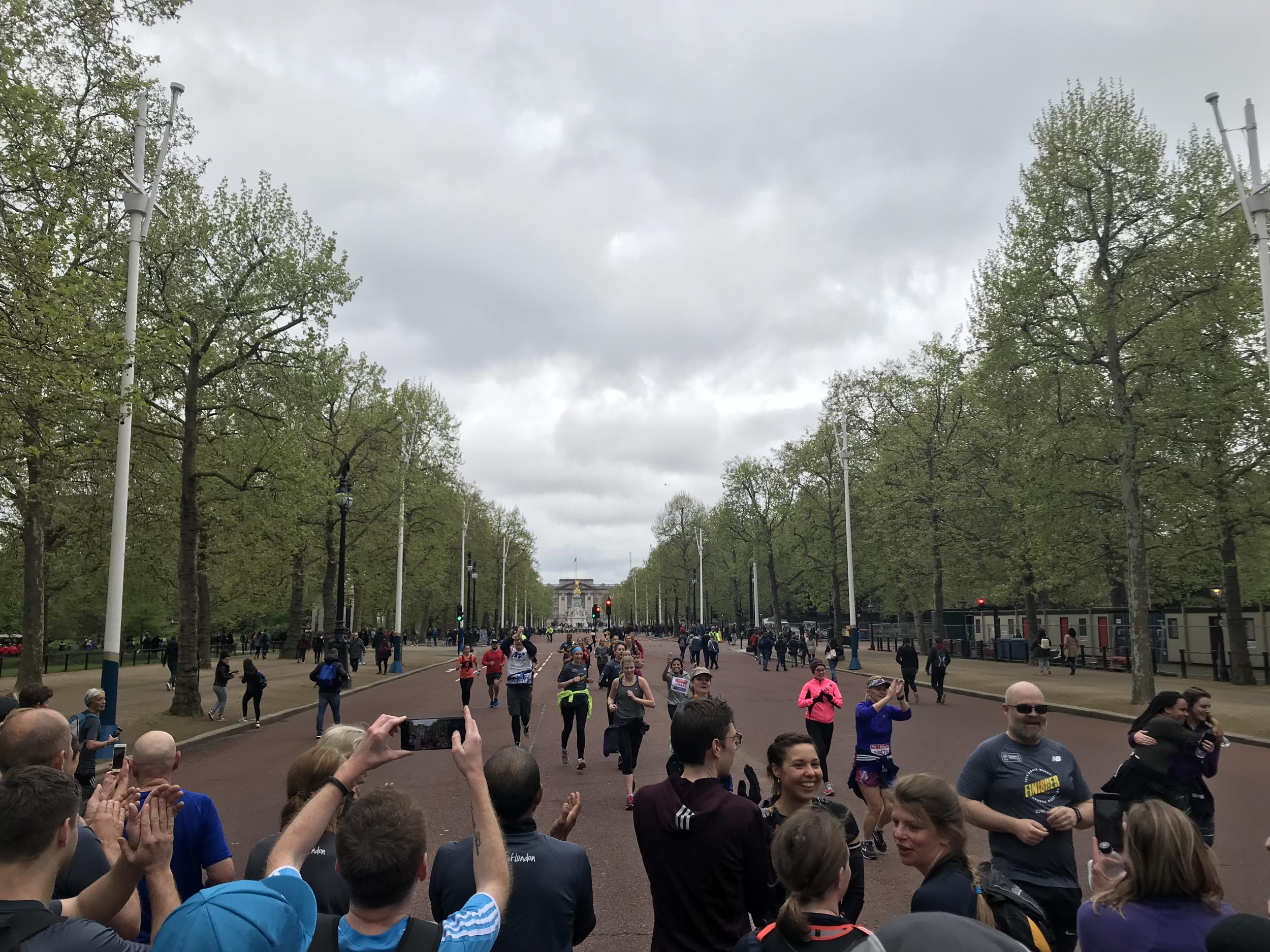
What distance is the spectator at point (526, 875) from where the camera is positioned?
302 cm

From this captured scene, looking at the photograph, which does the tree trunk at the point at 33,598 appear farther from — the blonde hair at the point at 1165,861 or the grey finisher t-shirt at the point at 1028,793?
the blonde hair at the point at 1165,861

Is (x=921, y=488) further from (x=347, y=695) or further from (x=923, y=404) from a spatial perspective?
(x=347, y=695)

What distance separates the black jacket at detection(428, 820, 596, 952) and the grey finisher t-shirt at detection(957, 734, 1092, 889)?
91.0 inches

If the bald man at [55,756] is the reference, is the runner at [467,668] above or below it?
below

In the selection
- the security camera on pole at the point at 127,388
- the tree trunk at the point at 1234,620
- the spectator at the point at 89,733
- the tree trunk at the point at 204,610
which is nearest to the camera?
the spectator at the point at 89,733

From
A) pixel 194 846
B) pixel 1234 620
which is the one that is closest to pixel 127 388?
pixel 194 846

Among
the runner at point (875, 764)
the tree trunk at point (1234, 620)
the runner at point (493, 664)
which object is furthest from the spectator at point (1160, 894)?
the tree trunk at point (1234, 620)

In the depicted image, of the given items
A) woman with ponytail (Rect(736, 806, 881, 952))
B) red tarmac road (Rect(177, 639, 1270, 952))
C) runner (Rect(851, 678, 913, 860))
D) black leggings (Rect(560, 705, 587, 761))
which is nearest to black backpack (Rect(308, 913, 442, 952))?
woman with ponytail (Rect(736, 806, 881, 952))

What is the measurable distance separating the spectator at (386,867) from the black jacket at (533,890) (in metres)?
0.52

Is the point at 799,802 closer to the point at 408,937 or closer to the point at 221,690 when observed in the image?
the point at 408,937

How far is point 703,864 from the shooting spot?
11.7 ft

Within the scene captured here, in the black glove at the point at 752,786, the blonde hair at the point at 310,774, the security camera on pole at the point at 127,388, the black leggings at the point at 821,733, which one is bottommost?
the black leggings at the point at 821,733

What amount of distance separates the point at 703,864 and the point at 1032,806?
79.1 inches

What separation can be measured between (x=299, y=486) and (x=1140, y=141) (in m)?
23.4
